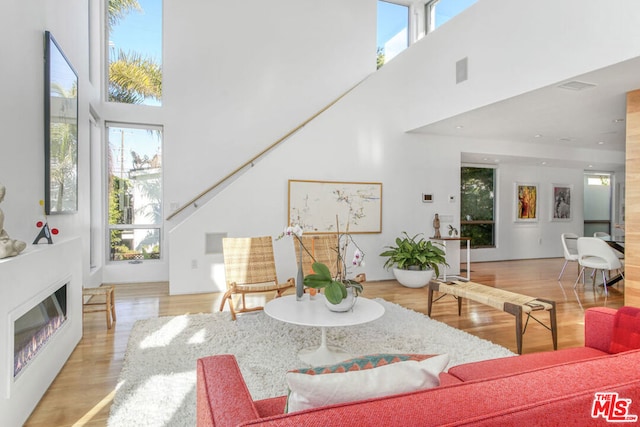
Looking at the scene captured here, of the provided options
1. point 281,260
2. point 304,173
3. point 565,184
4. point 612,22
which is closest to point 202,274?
point 281,260

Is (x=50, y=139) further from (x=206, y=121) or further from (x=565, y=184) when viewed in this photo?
(x=565, y=184)

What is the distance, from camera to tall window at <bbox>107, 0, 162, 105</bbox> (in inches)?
253


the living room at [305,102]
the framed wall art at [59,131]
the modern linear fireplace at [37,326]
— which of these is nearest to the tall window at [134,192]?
the living room at [305,102]

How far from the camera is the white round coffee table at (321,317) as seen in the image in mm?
2775

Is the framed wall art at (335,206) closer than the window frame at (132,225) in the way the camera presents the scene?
Yes

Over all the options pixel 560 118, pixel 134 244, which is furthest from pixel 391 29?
pixel 134 244

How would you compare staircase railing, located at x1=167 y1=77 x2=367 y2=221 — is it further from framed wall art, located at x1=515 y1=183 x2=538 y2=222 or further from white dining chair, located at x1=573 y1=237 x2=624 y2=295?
framed wall art, located at x1=515 y1=183 x2=538 y2=222

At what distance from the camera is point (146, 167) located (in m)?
6.54

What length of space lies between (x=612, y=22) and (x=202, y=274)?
5.51 metres

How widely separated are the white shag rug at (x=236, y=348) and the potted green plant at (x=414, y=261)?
144 cm

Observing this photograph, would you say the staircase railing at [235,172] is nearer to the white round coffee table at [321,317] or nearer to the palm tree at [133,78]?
the palm tree at [133,78]

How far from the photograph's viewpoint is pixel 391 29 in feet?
27.2

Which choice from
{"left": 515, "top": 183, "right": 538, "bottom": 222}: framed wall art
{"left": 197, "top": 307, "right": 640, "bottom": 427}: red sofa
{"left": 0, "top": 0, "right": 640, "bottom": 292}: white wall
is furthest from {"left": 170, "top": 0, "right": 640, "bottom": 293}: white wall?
{"left": 197, "top": 307, "right": 640, "bottom": 427}: red sofa

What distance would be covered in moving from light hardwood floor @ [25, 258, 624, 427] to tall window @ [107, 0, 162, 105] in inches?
132
